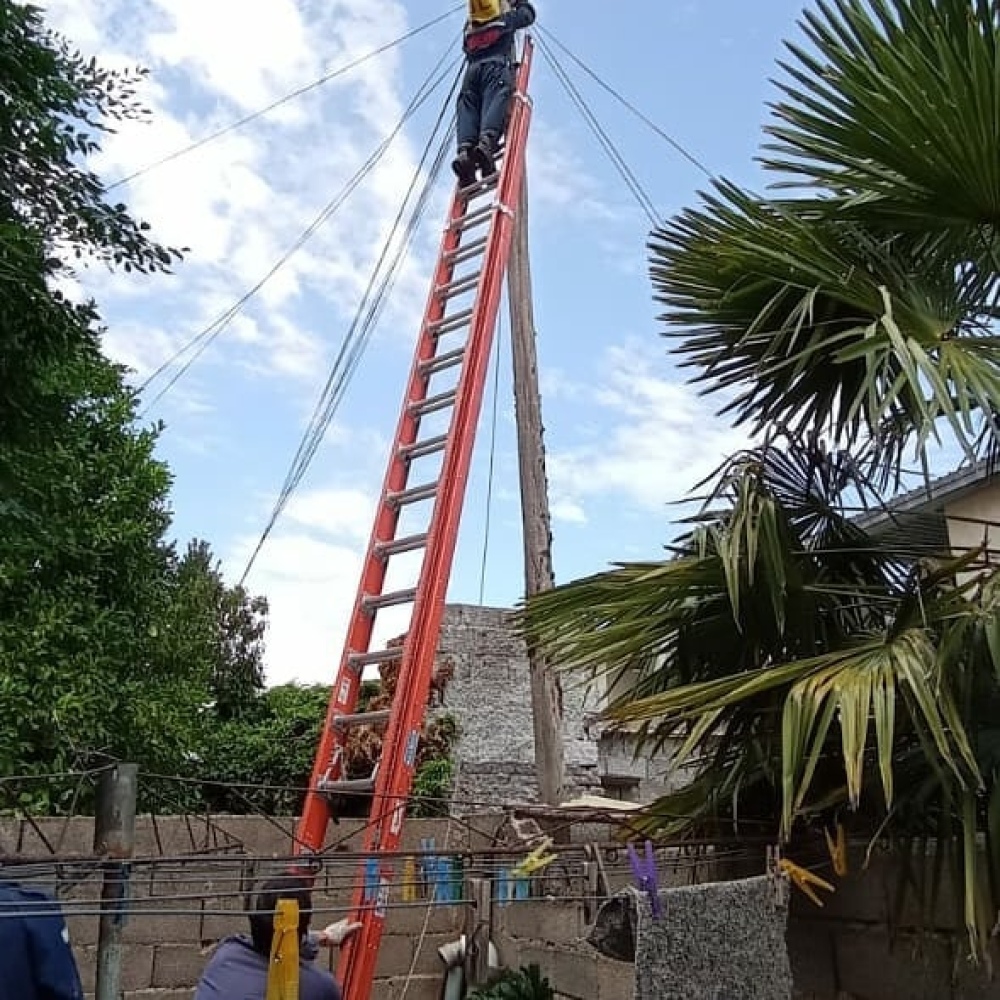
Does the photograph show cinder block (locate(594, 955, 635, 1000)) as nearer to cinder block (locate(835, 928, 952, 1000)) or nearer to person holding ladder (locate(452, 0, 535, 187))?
cinder block (locate(835, 928, 952, 1000))

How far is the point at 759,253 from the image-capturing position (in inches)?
121

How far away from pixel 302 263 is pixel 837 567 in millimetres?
3926

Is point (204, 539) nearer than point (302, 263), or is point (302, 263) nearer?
point (302, 263)

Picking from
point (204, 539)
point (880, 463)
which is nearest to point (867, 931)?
point (880, 463)

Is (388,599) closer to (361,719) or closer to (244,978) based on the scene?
(361,719)

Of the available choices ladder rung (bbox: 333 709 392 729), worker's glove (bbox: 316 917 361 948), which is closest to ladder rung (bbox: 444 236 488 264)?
ladder rung (bbox: 333 709 392 729)

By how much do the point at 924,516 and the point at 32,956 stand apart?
375 centimetres

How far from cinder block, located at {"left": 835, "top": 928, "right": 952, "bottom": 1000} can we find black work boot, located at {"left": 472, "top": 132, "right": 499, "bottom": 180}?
12.8ft

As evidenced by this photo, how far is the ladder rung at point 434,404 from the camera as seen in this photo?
4.59 m

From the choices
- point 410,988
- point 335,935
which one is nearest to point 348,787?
point 335,935

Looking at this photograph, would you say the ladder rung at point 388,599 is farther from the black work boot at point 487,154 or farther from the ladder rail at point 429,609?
the black work boot at point 487,154

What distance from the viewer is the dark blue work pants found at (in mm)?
5422

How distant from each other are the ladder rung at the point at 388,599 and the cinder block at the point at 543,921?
139 centimetres

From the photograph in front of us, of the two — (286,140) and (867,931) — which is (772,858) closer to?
(867,931)
